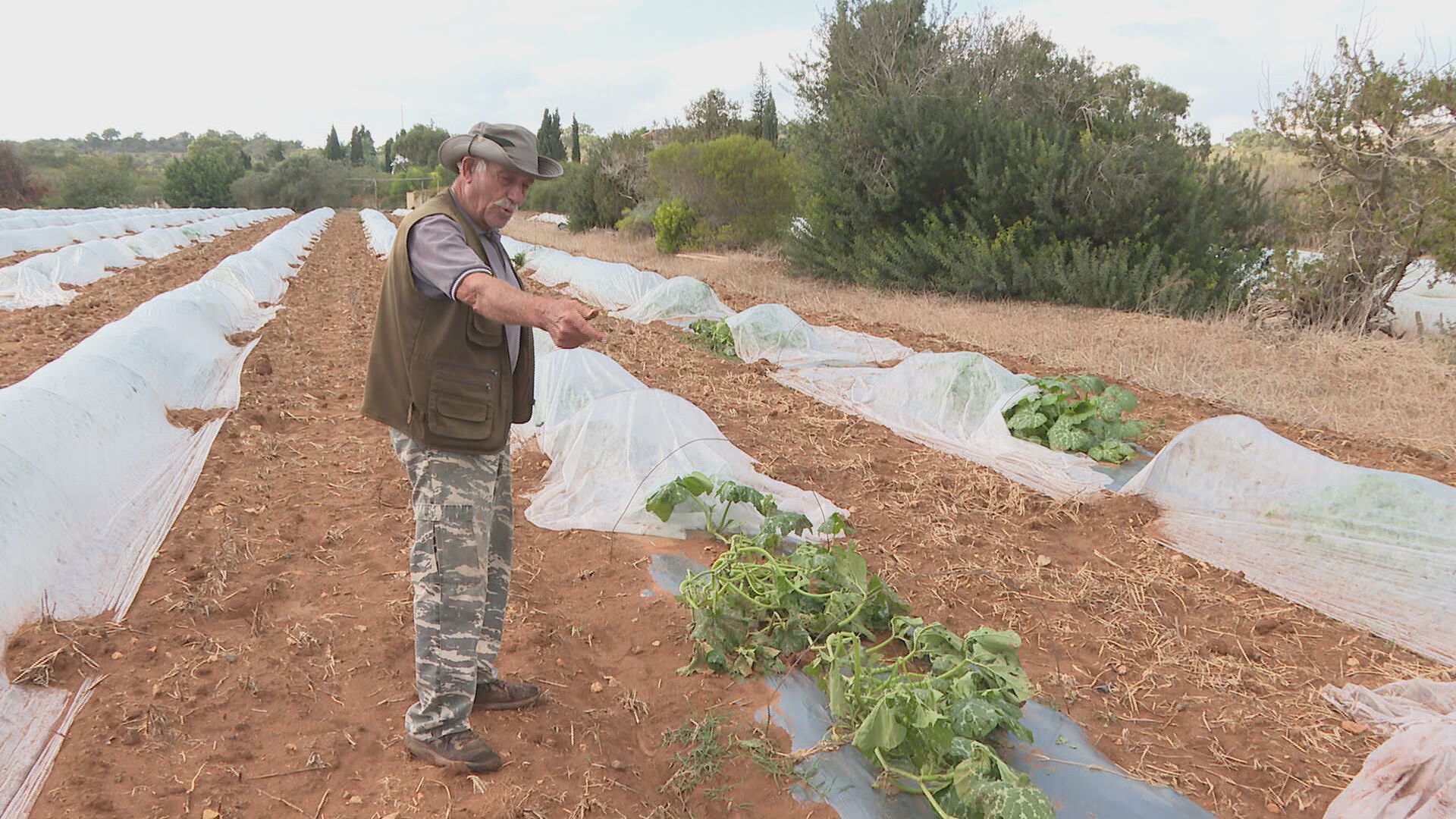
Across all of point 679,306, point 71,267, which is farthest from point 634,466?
point 71,267

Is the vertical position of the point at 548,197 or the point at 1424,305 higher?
the point at 548,197

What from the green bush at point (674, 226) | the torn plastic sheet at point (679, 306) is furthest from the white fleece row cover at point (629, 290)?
the green bush at point (674, 226)

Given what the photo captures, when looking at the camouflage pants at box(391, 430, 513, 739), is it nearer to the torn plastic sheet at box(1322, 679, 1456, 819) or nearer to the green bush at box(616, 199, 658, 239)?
the torn plastic sheet at box(1322, 679, 1456, 819)

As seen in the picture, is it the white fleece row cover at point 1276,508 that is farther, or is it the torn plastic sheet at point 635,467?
the torn plastic sheet at point 635,467

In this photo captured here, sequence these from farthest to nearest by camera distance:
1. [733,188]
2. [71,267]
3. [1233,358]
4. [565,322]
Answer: [733,188] < [71,267] < [1233,358] < [565,322]

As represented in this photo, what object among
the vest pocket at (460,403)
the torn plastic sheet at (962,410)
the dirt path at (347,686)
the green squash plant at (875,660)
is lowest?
the dirt path at (347,686)

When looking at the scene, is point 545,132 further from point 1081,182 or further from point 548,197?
point 1081,182

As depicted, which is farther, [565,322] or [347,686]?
[347,686]

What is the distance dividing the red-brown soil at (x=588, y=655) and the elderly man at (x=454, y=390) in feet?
0.97

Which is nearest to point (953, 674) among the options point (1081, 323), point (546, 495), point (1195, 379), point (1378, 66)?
point (546, 495)

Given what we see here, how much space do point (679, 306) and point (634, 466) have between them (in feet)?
19.8

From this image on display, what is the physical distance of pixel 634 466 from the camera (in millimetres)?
4148

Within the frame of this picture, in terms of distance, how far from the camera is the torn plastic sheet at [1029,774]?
7.22 ft

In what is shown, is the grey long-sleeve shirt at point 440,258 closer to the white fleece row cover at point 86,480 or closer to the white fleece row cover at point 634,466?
the white fleece row cover at point 86,480
